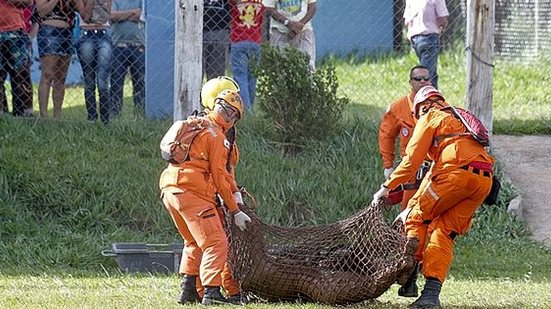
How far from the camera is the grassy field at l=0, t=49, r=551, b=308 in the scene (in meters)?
10.1

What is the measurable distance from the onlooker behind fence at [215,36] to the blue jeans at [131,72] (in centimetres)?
92

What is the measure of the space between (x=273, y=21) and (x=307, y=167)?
79.5 inches

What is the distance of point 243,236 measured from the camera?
28.4 ft

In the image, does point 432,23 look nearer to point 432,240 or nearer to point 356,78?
point 356,78

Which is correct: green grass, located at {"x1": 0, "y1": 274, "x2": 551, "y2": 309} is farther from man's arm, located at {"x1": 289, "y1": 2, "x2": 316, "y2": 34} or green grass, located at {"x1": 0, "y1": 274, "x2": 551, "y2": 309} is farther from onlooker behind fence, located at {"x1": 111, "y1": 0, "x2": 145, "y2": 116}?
man's arm, located at {"x1": 289, "y1": 2, "x2": 316, "y2": 34}

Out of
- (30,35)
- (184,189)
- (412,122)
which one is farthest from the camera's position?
(30,35)

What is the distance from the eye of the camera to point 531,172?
13352 mm

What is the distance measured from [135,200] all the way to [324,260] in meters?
3.66

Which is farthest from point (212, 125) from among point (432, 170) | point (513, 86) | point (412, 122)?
point (513, 86)

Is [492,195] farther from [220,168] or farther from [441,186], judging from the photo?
[220,168]

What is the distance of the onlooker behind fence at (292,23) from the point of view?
13656 millimetres

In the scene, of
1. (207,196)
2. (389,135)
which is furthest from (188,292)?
(389,135)

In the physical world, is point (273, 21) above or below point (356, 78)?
above

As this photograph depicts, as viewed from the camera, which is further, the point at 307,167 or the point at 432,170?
the point at 307,167
